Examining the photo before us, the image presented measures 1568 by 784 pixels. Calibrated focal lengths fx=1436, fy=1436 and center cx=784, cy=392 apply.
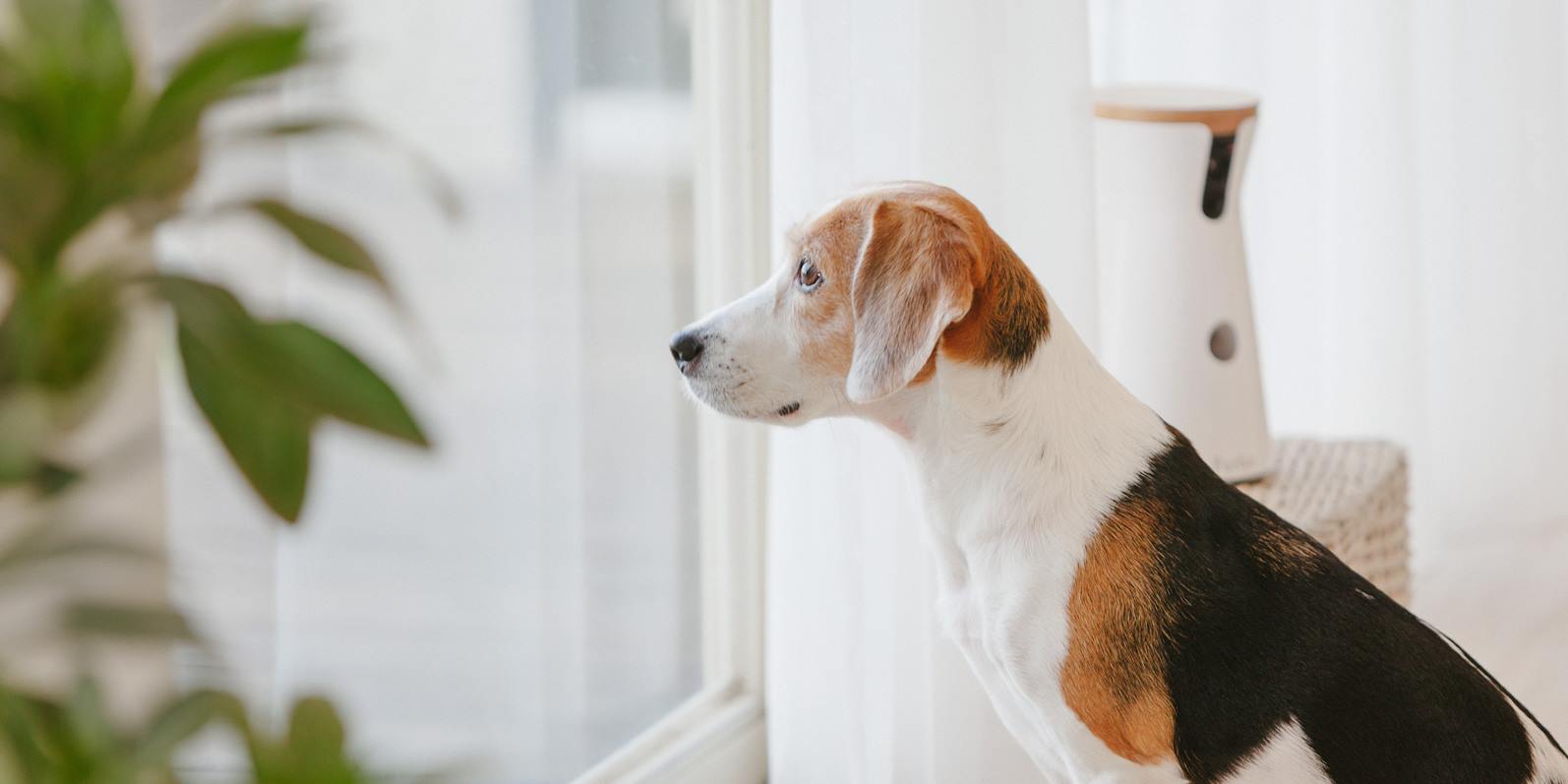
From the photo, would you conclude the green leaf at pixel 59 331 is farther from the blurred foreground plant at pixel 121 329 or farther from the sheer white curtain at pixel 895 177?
the sheer white curtain at pixel 895 177

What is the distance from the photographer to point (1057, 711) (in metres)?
1.24

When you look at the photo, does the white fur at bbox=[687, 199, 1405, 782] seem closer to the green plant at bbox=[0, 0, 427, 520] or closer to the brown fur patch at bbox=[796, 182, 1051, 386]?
the brown fur patch at bbox=[796, 182, 1051, 386]

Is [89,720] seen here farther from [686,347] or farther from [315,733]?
[686,347]

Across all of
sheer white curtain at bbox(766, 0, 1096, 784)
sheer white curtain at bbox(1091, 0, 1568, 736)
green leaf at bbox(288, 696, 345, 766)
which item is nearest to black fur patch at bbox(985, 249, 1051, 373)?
sheer white curtain at bbox(766, 0, 1096, 784)

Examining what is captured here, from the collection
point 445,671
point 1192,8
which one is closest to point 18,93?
point 445,671

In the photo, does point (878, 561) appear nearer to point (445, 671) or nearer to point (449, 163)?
point (445, 671)

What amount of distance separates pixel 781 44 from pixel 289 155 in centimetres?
67

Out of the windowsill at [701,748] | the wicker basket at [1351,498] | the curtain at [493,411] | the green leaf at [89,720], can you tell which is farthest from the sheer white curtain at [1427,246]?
the green leaf at [89,720]

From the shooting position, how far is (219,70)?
1.61 feet

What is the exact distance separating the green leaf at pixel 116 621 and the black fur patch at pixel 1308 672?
907 millimetres

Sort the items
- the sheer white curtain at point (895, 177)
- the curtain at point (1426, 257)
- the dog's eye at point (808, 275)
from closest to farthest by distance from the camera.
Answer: the dog's eye at point (808, 275) → the sheer white curtain at point (895, 177) → the curtain at point (1426, 257)

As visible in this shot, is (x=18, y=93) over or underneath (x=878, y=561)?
over

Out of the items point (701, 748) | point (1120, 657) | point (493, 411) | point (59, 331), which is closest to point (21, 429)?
point (59, 331)

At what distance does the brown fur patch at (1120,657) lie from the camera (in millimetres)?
1217
